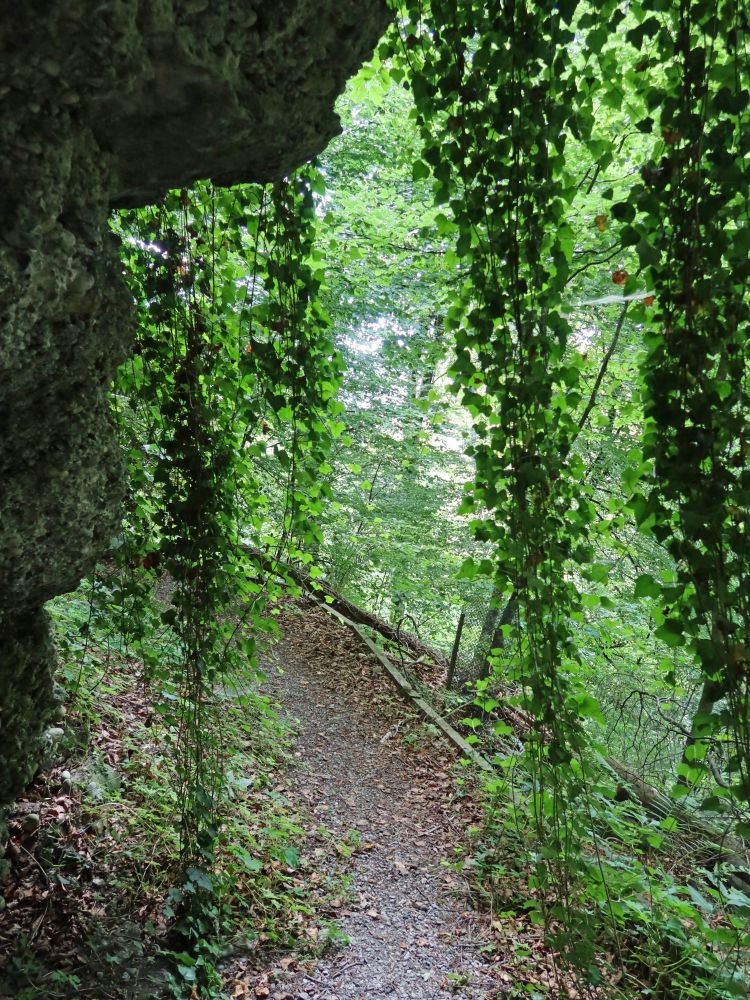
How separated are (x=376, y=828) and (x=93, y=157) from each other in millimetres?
4147

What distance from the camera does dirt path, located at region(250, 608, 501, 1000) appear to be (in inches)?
116

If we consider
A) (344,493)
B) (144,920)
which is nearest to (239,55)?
(144,920)

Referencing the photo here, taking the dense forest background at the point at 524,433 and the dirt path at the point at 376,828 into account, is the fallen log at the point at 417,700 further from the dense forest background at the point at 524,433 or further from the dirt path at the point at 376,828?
the dense forest background at the point at 524,433

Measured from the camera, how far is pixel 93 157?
1419 mm

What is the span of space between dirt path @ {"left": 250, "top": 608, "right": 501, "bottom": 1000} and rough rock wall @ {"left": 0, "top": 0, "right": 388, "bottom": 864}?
225cm

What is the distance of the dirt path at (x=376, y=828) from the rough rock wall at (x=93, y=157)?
2.25 meters

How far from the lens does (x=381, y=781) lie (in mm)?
4840

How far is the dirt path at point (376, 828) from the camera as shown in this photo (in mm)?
2945

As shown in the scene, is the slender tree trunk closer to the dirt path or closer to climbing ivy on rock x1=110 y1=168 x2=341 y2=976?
the dirt path

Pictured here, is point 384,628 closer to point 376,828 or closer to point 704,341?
point 376,828

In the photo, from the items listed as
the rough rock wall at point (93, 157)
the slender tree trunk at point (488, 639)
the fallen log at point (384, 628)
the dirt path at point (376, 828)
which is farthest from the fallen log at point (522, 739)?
the rough rock wall at point (93, 157)

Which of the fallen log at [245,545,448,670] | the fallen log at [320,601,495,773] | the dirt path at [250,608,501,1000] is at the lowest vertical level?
the dirt path at [250,608,501,1000]

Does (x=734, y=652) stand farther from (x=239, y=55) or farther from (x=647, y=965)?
(x=647, y=965)

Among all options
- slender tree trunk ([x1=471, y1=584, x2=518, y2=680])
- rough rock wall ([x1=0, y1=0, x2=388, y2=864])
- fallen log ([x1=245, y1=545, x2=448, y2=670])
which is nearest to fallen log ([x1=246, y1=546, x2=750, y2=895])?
fallen log ([x1=245, y1=545, x2=448, y2=670])
